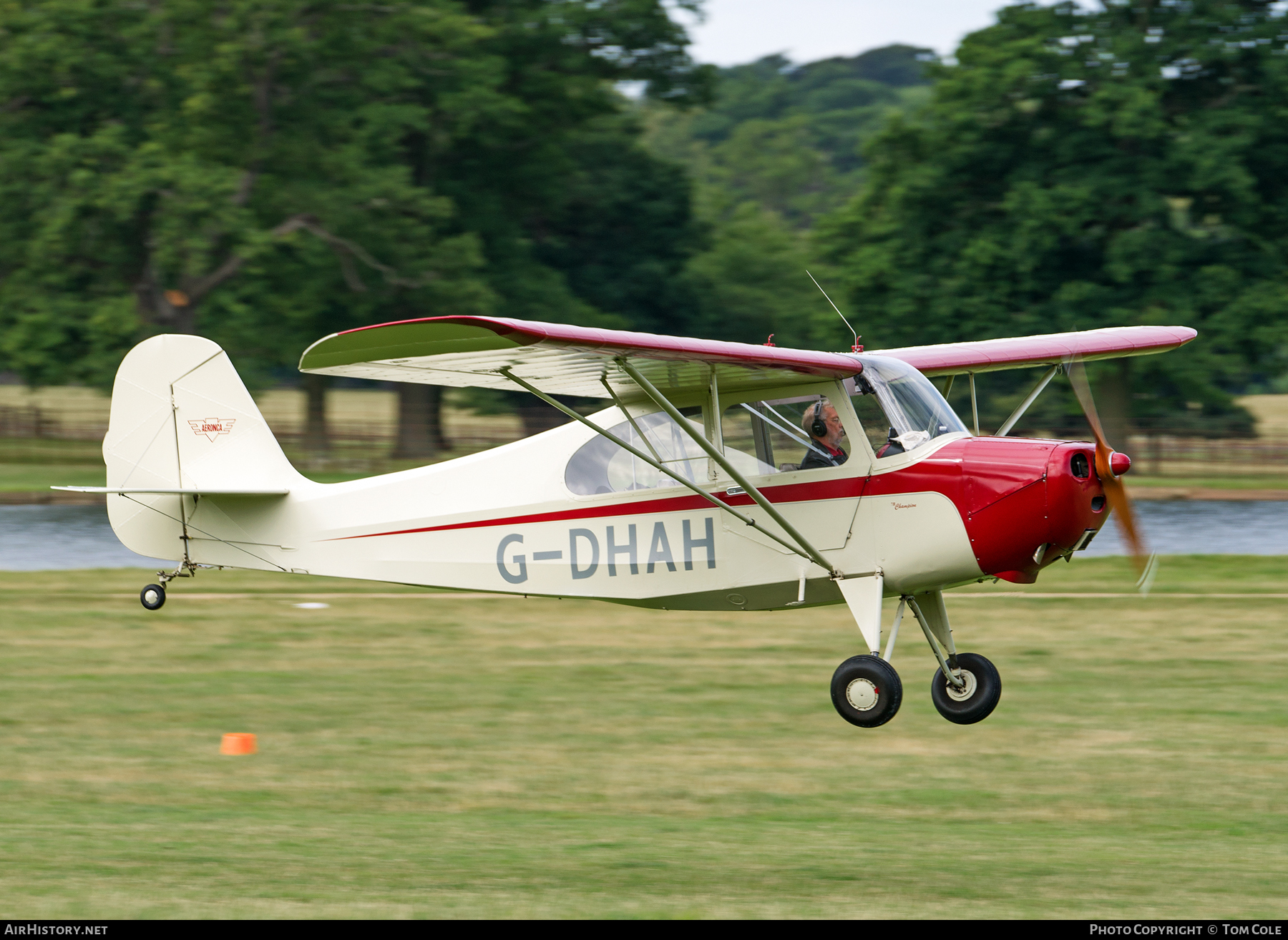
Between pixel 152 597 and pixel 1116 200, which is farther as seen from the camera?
pixel 1116 200

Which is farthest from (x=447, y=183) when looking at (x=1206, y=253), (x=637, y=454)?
(x=637, y=454)

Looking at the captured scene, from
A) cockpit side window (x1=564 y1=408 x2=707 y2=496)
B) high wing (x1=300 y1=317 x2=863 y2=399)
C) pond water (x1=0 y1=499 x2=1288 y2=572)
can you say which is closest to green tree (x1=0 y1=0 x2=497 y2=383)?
pond water (x1=0 y1=499 x2=1288 y2=572)

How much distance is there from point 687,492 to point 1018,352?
3.75m

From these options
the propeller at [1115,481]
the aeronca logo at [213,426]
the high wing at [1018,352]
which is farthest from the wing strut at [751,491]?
the aeronca logo at [213,426]

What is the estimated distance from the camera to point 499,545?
11.8 m

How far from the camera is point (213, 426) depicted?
1300cm

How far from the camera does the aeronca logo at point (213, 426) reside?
511 inches

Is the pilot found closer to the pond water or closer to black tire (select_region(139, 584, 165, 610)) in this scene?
black tire (select_region(139, 584, 165, 610))

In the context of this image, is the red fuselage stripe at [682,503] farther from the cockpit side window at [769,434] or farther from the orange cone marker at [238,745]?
the orange cone marker at [238,745]

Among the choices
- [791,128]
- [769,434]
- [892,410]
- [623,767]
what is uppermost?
[892,410]

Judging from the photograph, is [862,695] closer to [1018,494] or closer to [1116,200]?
[1018,494]

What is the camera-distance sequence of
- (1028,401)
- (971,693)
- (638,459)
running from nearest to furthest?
1. (971,693)
2. (638,459)
3. (1028,401)

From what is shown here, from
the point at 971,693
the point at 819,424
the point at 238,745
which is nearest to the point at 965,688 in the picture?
the point at 971,693

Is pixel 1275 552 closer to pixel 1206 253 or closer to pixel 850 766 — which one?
pixel 1206 253
